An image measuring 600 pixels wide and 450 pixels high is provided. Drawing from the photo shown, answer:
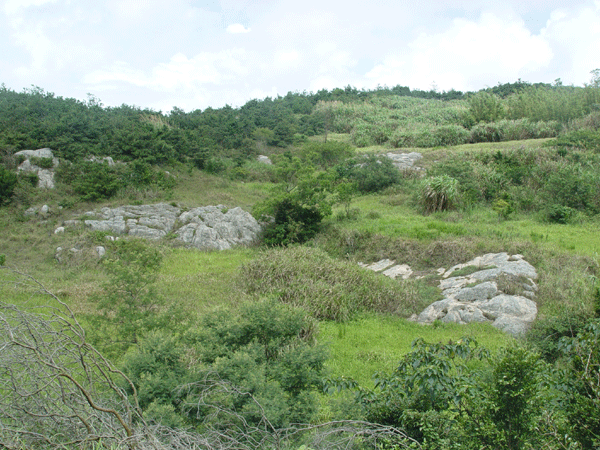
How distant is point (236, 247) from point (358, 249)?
4416 mm

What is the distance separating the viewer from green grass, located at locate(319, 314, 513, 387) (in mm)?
6562

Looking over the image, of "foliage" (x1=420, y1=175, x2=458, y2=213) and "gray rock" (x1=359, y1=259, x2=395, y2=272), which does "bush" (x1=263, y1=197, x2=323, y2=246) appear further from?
"foliage" (x1=420, y1=175, x2=458, y2=213)

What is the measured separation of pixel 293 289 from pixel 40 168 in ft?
44.2

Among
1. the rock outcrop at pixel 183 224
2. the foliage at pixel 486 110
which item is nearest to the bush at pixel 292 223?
the rock outcrop at pixel 183 224

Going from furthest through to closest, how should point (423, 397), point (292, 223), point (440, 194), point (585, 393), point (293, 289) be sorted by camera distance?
1. point (440, 194)
2. point (292, 223)
3. point (293, 289)
4. point (423, 397)
5. point (585, 393)

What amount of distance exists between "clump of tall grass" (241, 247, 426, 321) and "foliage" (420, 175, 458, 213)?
212 inches

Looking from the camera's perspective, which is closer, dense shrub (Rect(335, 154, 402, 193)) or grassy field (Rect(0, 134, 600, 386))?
grassy field (Rect(0, 134, 600, 386))

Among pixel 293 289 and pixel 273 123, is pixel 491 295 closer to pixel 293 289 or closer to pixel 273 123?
pixel 293 289

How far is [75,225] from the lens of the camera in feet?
47.9

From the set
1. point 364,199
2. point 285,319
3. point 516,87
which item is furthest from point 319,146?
point 516,87

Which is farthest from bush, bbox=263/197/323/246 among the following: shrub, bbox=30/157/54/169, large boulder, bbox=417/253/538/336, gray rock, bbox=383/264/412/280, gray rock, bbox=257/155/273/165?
gray rock, bbox=257/155/273/165

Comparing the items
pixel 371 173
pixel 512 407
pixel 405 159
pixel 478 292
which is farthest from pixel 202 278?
pixel 405 159

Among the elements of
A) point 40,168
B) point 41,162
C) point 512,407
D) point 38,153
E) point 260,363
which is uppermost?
point 38,153

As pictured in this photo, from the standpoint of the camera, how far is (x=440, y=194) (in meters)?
14.6
